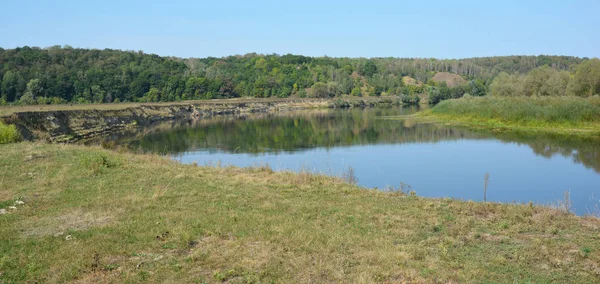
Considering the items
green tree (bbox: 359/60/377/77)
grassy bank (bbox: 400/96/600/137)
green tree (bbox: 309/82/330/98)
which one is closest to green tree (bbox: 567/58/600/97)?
grassy bank (bbox: 400/96/600/137)

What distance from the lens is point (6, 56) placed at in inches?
4087

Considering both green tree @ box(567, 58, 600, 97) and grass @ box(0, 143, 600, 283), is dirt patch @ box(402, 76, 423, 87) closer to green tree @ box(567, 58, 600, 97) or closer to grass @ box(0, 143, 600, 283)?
green tree @ box(567, 58, 600, 97)

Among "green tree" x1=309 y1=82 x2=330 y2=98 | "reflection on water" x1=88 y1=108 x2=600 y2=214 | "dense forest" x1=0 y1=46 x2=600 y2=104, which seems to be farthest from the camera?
"green tree" x1=309 y1=82 x2=330 y2=98

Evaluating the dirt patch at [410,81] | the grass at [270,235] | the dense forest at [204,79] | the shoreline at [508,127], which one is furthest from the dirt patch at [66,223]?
the dirt patch at [410,81]

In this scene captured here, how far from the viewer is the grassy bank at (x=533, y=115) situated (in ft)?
144

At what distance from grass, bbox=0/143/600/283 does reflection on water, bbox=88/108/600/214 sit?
7.30 metres

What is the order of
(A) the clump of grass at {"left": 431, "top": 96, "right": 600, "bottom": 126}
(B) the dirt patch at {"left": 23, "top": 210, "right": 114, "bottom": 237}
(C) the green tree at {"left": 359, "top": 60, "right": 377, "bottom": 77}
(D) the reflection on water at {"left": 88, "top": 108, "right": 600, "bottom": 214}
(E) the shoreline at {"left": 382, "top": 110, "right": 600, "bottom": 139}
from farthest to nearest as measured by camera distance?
(C) the green tree at {"left": 359, "top": 60, "right": 377, "bottom": 77}
(A) the clump of grass at {"left": 431, "top": 96, "right": 600, "bottom": 126}
(E) the shoreline at {"left": 382, "top": 110, "right": 600, "bottom": 139}
(D) the reflection on water at {"left": 88, "top": 108, "right": 600, "bottom": 214}
(B) the dirt patch at {"left": 23, "top": 210, "right": 114, "bottom": 237}

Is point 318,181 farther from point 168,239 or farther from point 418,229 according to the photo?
point 168,239

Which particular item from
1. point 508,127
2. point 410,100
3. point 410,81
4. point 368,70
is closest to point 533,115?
point 508,127

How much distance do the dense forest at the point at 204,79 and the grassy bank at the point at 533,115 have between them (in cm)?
954

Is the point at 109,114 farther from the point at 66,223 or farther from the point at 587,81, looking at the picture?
the point at 66,223

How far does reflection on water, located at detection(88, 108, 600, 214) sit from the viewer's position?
21.9 m

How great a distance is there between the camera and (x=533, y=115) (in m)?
49.2

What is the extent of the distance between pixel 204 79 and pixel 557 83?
87521mm
